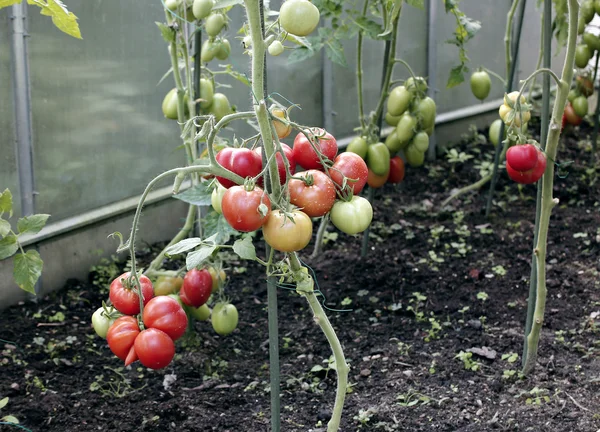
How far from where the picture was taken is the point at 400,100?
3254 mm

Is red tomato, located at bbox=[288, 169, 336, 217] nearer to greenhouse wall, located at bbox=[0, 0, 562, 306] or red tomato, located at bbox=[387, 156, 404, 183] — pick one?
greenhouse wall, located at bbox=[0, 0, 562, 306]

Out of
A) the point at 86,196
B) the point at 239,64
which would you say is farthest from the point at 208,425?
the point at 239,64

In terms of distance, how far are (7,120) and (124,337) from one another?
147cm

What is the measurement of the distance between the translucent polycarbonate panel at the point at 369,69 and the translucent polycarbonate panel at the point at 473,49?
175 mm

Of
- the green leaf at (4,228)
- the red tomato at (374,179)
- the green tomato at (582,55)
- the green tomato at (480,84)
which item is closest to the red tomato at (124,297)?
the green leaf at (4,228)

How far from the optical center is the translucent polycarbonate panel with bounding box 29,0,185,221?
3113 mm

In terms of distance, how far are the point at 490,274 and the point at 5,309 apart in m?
2.01

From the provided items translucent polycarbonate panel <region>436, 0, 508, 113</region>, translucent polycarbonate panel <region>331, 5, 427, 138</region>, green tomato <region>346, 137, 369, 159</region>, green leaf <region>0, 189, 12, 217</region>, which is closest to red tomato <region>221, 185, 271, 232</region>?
green leaf <region>0, 189, 12, 217</region>

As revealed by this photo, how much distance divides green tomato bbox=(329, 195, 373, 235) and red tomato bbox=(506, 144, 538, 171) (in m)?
0.83

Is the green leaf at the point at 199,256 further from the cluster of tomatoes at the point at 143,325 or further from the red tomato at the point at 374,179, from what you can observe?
the red tomato at the point at 374,179

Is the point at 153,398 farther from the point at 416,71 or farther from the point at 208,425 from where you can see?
the point at 416,71

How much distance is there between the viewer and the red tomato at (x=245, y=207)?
1.51 m

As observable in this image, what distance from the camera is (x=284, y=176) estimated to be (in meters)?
1.67

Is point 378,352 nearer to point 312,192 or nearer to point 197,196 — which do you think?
point 197,196
